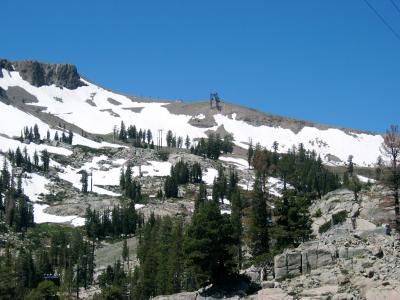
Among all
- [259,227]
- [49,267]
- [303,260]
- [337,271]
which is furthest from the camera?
[49,267]

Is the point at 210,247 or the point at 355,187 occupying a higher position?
the point at 355,187

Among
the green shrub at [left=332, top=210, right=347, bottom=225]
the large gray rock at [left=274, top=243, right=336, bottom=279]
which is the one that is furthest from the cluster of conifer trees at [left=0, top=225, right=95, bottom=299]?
the large gray rock at [left=274, top=243, right=336, bottom=279]

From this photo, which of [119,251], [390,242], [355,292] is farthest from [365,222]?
[119,251]

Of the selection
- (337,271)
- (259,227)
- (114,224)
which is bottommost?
(114,224)

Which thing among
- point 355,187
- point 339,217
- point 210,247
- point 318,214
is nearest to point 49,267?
point 318,214

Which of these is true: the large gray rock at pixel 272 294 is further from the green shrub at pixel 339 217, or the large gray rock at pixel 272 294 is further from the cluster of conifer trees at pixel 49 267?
the cluster of conifer trees at pixel 49 267

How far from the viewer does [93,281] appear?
143875mm

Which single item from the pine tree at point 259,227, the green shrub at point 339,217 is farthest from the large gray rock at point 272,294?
the green shrub at point 339,217

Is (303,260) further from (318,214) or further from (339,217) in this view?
(318,214)

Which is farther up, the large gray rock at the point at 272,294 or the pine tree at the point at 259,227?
the pine tree at the point at 259,227

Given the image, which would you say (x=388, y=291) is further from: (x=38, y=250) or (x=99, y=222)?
(x=99, y=222)

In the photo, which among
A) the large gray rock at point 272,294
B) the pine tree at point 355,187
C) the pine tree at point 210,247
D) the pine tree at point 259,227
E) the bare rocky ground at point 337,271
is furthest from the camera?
the pine tree at point 355,187

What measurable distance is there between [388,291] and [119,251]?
121087 mm

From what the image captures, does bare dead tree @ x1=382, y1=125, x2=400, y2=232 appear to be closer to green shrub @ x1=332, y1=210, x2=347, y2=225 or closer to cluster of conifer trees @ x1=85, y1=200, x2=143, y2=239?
green shrub @ x1=332, y1=210, x2=347, y2=225
